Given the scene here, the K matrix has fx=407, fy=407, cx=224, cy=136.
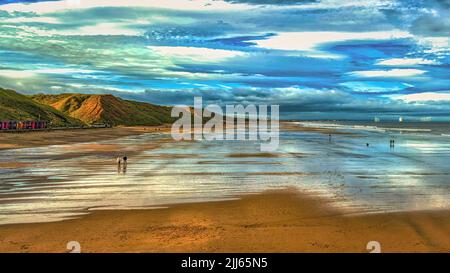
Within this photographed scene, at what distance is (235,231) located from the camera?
1175cm

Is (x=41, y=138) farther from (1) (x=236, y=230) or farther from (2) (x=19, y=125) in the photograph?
(1) (x=236, y=230)

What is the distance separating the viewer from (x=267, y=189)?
19.2m

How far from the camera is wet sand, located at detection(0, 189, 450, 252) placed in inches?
407

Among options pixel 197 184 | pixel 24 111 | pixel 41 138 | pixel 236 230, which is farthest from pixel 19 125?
pixel 236 230

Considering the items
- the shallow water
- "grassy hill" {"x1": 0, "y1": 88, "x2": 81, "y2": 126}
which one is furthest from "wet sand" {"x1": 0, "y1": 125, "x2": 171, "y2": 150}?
"grassy hill" {"x1": 0, "y1": 88, "x2": 81, "y2": 126}

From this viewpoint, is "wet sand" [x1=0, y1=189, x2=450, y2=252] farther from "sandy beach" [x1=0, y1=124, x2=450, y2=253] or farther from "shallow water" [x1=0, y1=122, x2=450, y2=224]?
"shallow water" [x1=0, y1=122, x2=450, y2=224]

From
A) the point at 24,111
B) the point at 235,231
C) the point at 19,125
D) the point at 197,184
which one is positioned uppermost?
the point at 24,111

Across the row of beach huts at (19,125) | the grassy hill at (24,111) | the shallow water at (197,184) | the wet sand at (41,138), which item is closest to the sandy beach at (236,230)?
the shallow water at (197,184)

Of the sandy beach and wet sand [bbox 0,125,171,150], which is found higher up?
wet sand [bbox 0,125,171,150]

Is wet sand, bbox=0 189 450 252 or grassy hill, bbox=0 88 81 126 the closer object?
wet sand, bbox=0 189 450 252

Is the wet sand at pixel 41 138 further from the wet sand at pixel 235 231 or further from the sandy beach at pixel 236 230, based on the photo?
the wet sand at pixel 235 231

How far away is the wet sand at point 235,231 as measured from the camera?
1034 cm
